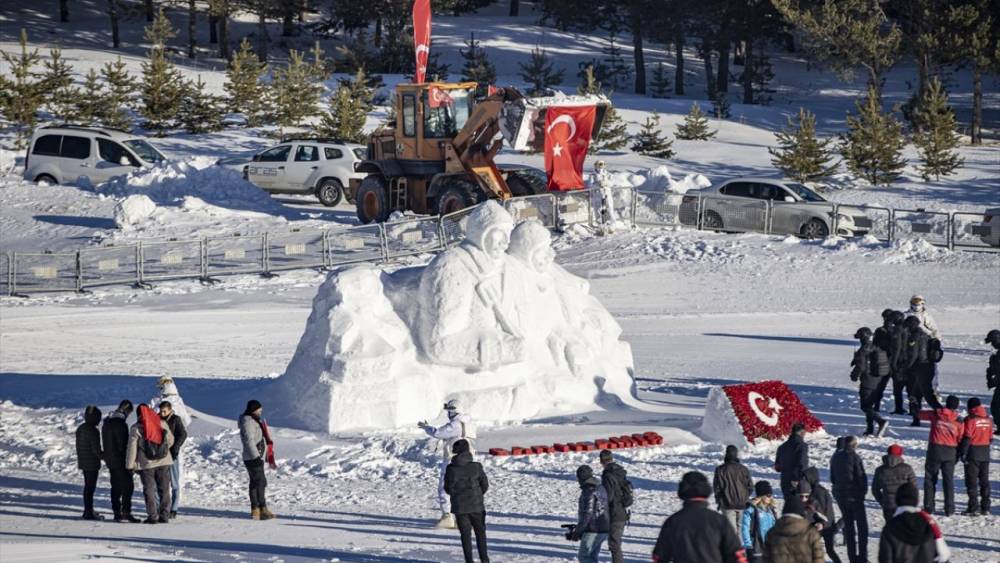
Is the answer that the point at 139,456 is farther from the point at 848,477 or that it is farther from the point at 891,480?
the point at 891,480

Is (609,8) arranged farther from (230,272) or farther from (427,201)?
(230,272)

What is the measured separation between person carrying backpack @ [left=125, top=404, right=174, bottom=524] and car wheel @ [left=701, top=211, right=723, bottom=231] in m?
19.6

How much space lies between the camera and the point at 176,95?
4716cm

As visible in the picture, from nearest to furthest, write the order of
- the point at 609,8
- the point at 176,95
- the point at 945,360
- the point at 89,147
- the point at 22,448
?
the point at 22,448
the point at 945,360
the point at 89,147
the point at 176,95
the point at 609,8

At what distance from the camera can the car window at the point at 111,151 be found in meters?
38.6

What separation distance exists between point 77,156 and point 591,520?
29.3 meters

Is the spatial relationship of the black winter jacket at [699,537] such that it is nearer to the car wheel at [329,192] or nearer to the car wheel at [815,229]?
the car wheel at [815,229]

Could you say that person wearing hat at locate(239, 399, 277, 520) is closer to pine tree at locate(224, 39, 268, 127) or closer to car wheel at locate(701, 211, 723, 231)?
car wheel at locate(701, 211, 723, 231)

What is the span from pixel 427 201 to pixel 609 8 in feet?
103

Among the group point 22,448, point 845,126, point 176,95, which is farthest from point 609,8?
point 22,448

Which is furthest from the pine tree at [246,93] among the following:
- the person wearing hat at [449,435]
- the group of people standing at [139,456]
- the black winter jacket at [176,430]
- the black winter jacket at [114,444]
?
the person wearing hat at [449,435]

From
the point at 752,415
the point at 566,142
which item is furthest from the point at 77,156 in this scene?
the point at 752,415

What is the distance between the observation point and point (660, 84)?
6259 cm

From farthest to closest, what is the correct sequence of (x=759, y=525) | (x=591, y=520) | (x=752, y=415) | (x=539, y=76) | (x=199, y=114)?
(x=539, y=76)
(x=199, y=114)
(x=752, y=415)
(x=591, y=520)
(x=759, y=525)
